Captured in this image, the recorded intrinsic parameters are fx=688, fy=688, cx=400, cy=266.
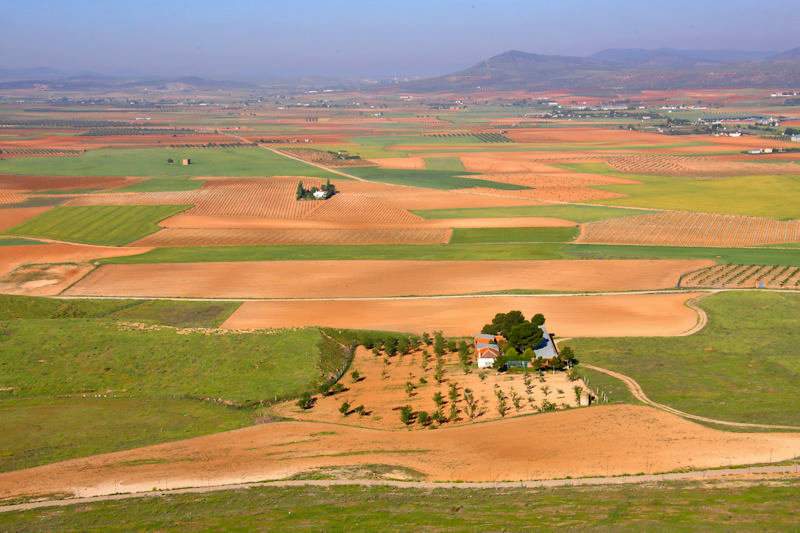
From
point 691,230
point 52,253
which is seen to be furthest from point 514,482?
point 52,253

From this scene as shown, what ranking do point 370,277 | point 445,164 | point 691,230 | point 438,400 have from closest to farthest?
point 438,400 < point 370,277 < point 691,230 < point 445,164

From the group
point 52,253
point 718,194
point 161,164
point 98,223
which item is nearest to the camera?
point 52,253

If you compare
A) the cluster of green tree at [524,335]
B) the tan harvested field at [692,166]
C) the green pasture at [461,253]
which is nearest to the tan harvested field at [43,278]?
the green pasture at [461,253]

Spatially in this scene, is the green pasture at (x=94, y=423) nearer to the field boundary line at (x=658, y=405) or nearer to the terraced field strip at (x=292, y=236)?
the field boundary line at (x=658, y=405)

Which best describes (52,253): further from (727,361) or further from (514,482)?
(727,361)

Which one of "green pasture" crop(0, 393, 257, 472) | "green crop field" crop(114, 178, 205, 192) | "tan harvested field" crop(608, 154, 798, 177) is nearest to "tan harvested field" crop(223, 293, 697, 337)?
"green pasture" crop(0, 393, 257, 472)
